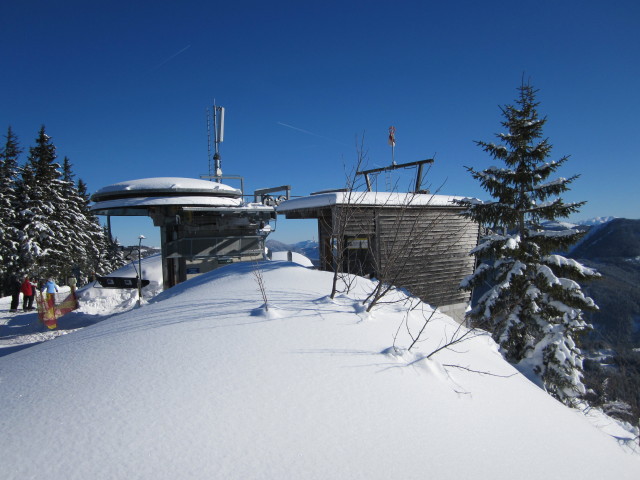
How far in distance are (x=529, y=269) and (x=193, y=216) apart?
1001cm

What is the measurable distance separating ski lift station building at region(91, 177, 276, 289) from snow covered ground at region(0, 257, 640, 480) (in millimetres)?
6300

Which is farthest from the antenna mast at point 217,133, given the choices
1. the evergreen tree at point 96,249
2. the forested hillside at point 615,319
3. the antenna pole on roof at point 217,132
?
the evergreen tree at point 96,249

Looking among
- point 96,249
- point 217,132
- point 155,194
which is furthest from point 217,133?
point 96,249

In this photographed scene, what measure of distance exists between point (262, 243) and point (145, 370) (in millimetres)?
9831

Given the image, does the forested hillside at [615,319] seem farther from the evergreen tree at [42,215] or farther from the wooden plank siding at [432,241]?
the evergreen tree at [42,215]

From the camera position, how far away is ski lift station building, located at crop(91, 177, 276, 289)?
9953 mm

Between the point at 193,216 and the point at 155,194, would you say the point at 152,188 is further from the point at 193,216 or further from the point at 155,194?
the point at 193,216

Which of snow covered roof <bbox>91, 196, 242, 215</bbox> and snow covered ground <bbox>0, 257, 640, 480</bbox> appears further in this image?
snow covered roof <bbox>91, 196, 242, 215</bbox>

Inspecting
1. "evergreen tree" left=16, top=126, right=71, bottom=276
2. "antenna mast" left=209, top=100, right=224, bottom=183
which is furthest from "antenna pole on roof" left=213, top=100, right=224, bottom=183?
"evergreen tree" left=16, top=126, right=71, bottom=276

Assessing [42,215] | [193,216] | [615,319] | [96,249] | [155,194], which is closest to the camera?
[155,194]

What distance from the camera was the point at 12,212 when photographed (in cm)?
2209

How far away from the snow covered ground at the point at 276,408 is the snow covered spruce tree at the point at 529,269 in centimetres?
447

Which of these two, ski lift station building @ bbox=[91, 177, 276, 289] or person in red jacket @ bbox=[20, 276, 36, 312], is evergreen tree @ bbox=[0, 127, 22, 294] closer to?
person in red jacket @ bbox=[20, 276, 36, 312]

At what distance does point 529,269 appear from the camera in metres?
8.65
